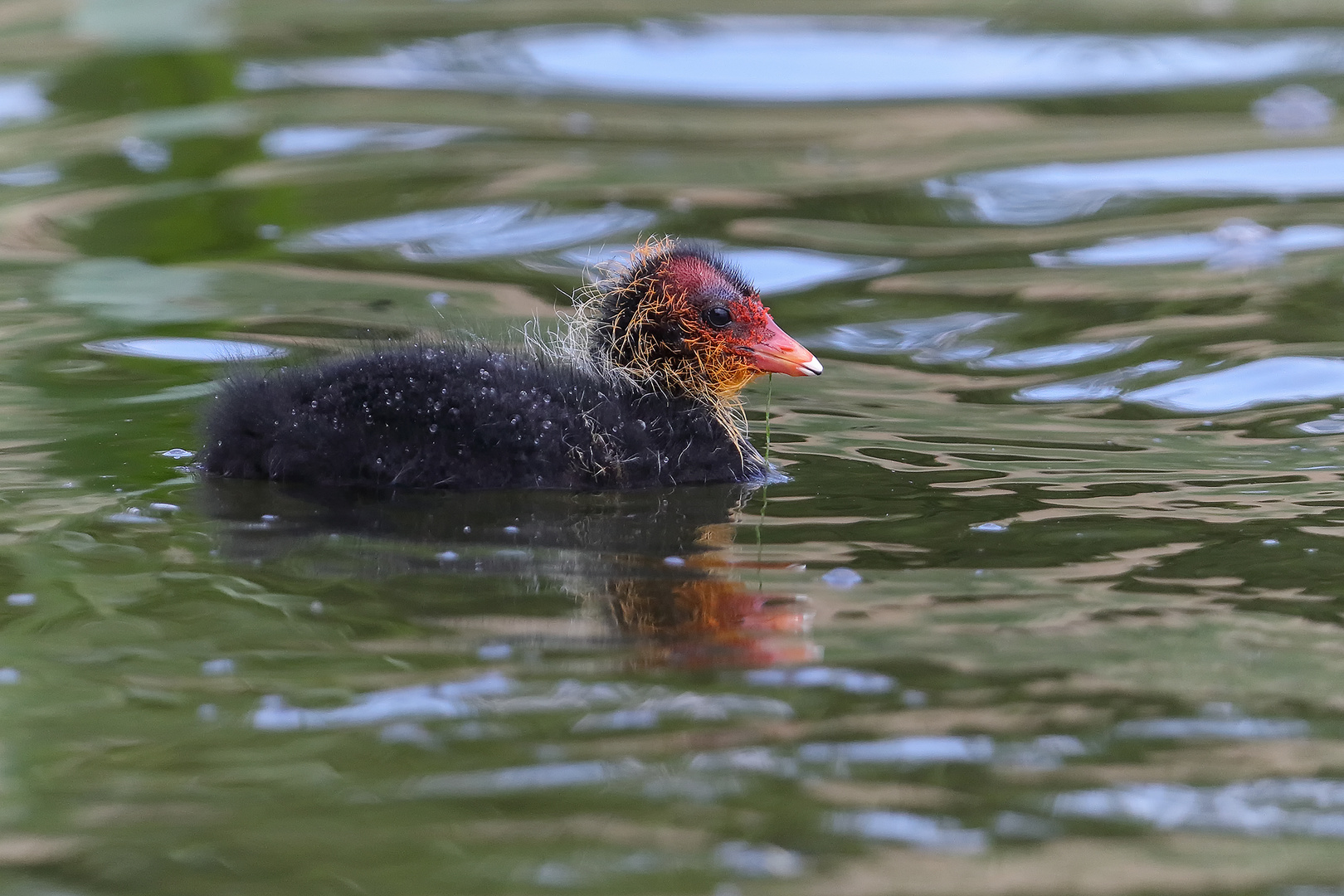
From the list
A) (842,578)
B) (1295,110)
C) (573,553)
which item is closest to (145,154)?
(573,553)

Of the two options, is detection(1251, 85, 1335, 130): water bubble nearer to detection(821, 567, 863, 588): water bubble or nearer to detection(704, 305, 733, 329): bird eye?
detection(704, 305, 733, 329): bird eye

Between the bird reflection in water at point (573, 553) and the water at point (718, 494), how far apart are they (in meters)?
0.02

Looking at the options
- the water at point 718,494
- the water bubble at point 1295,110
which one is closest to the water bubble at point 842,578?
the water at point 718,494

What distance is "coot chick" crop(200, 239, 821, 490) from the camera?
19.9 ft

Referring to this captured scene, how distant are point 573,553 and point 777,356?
1610 mm

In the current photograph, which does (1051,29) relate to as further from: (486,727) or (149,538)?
(486,727)

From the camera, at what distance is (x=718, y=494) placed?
6.29 meters

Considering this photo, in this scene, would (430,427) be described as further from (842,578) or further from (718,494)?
(842,578)

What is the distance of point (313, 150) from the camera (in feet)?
39.0

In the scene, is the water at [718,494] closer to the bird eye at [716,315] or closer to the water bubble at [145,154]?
the water bubble at [145,154]

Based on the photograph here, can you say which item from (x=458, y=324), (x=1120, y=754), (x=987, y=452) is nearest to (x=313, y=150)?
(x=458, y=324)

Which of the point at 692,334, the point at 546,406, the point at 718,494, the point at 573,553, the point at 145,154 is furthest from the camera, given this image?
the point at 145,154

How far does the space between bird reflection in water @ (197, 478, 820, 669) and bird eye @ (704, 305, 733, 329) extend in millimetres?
702

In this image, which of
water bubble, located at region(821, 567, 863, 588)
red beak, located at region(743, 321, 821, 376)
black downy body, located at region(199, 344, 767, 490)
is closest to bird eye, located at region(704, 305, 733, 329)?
red beak, located at region(743, 321, 821, 376)
